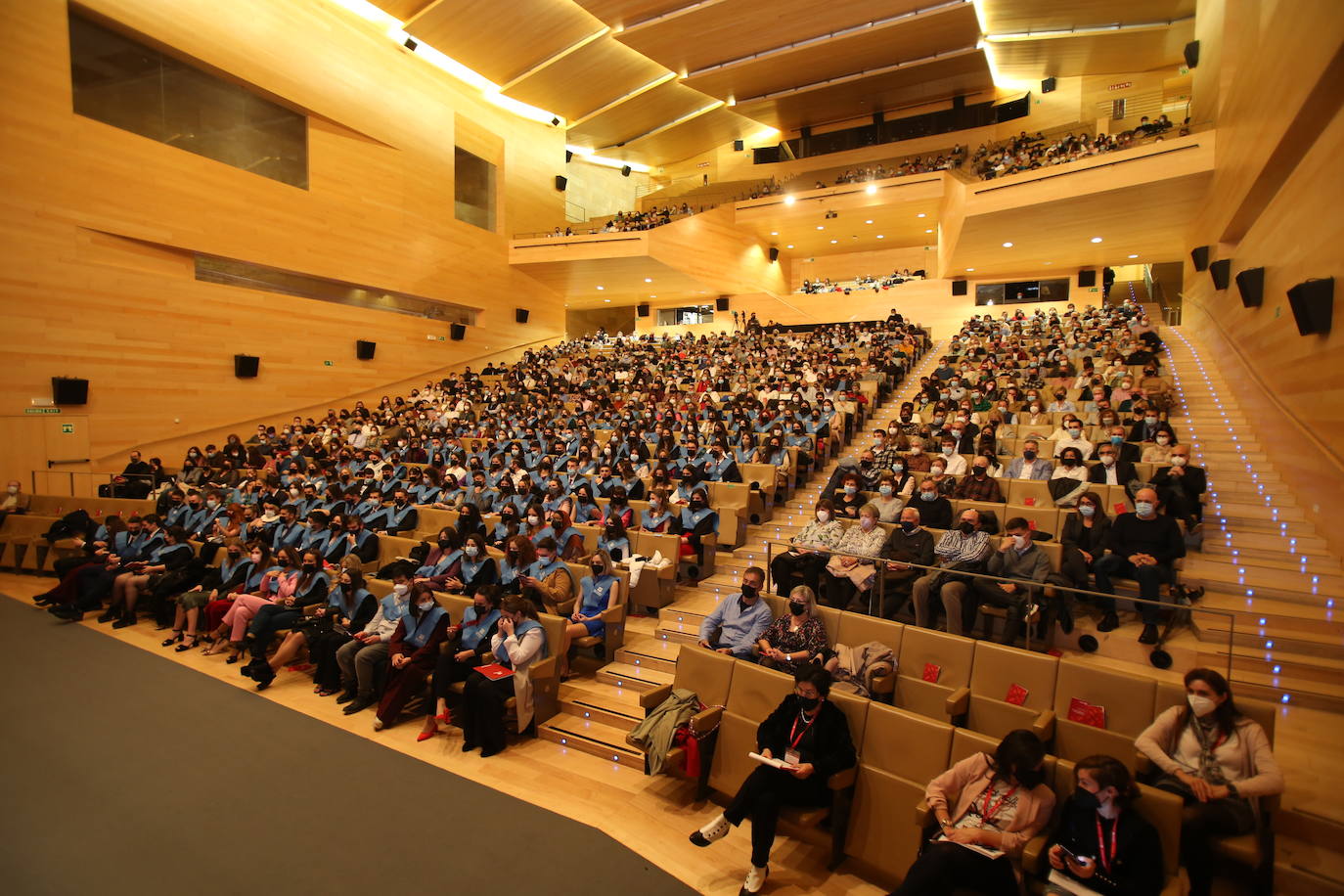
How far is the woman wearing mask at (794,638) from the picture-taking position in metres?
3.79

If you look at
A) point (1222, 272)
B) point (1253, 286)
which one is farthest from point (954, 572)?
point (1222, 272)

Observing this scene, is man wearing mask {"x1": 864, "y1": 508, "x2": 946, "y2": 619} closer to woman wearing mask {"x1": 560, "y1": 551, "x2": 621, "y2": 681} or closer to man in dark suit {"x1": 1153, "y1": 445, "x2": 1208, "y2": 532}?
man in dark suit {"x1": 1153, "y1": 445, "x2": 1208, "y2": 532}

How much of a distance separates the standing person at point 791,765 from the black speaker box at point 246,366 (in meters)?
12.6

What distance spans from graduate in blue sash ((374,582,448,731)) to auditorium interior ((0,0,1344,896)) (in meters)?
0.05

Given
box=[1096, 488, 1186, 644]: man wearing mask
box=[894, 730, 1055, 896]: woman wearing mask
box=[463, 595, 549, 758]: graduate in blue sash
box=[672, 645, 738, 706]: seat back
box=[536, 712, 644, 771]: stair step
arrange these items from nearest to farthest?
box=[894, 730, 1055, 896]: woman wearing mask
box=[672, 645, 738, 706]: seat back
box=[536, 712, 644, 771]: stair step
box=[463, 595, 549, 758]: graduate in blue sash
box=[1096, 488, 1186, 644]: man wearing mask

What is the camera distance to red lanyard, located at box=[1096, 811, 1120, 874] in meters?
2.35

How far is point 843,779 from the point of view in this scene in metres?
2.93

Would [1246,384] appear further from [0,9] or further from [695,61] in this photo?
[0,9]

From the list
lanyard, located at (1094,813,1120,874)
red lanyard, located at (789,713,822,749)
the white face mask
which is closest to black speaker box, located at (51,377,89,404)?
red lanyard, located at (789,713,822,749)

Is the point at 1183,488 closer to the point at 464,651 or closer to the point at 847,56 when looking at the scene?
the point at 464,651

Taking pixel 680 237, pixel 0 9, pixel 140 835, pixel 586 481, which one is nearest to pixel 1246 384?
pixel 586 481

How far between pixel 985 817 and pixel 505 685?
2.71 m

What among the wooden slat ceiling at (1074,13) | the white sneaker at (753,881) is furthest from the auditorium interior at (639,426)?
the wooden slat ceiling at (1074,13)

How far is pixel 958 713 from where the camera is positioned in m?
3.22
